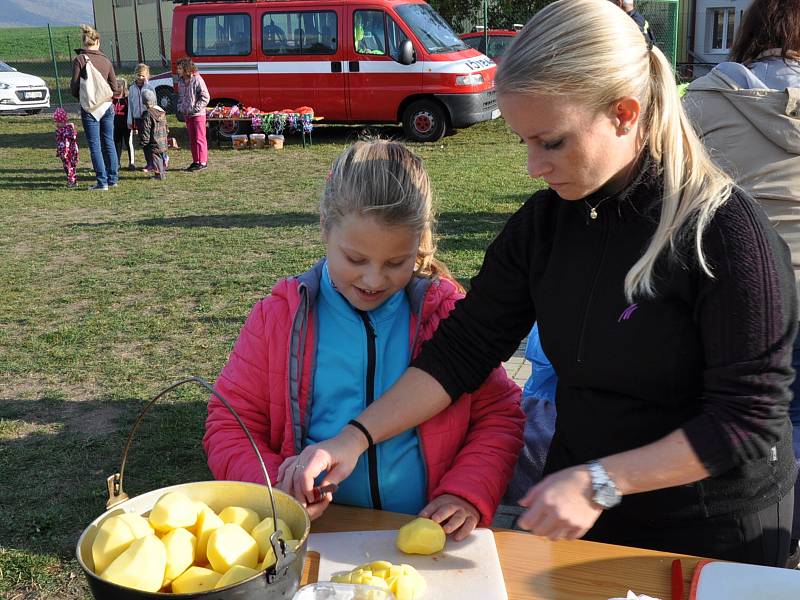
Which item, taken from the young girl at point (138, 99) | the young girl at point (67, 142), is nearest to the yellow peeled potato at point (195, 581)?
the young girl at point (67, 142)

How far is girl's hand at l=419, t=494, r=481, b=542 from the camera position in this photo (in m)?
1.58

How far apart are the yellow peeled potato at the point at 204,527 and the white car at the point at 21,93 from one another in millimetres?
19826

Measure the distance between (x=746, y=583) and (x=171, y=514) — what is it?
2.97 ft

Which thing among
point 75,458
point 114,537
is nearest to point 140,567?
point 114,537

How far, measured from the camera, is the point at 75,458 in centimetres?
375

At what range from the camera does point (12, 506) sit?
333 cm

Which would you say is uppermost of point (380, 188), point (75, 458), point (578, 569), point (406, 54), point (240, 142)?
point (406, 54)

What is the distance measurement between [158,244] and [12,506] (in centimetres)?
459

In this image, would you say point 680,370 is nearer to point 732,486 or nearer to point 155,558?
point 732,486

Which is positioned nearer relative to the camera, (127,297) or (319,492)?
(319,492)

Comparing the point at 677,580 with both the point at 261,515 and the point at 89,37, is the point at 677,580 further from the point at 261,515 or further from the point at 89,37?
the point at 89,37

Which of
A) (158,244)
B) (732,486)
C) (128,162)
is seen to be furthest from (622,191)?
(128,162)

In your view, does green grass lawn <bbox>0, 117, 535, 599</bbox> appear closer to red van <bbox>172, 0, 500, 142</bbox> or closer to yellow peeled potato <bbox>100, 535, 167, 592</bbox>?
red van <bbox>172, 0, 500, 142</bbox>

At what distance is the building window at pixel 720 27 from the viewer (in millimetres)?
24391
